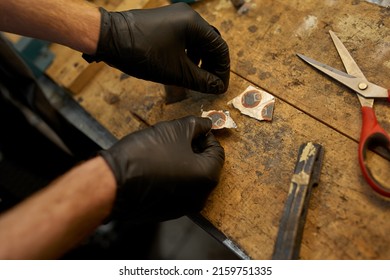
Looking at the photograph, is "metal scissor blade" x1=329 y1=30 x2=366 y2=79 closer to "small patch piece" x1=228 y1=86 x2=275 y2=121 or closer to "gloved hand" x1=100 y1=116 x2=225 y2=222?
"small patch piece" x1=228 y1=86 x2=275 y2=121

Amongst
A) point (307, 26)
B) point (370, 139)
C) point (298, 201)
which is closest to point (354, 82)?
point (370, 139)

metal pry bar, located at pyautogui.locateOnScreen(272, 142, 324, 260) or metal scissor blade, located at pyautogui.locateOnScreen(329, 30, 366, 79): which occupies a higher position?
metal scissor blade, located at pyautogui.locateOnScreen(329, 30, 366, 79)

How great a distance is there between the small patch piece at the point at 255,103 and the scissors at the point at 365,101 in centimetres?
18

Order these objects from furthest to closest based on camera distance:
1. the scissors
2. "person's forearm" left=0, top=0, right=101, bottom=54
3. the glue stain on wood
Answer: the glue stain on wood, "person's forearm" left=0, top=0, right=101, bottom=54, the scissors

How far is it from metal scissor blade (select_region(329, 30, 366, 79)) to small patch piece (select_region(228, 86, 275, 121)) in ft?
0.78

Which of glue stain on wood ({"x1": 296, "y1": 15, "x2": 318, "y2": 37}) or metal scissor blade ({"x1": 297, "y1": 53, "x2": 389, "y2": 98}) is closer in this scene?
metal scissor blade ({"x1": 297, "y1": 53, "x2": 389, "y2": 98})

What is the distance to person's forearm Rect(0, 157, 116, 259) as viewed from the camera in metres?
0.76

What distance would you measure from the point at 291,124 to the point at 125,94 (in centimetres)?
63

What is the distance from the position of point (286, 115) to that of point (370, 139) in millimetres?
244

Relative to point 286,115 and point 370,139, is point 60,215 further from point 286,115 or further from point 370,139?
point 370,139

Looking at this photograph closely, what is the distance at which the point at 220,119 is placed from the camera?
3.48ft

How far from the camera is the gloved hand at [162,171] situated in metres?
0.84

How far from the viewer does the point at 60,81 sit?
1390 millimetres

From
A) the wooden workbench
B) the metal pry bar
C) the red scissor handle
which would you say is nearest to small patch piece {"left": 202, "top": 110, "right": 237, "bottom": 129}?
the wooden workbench
